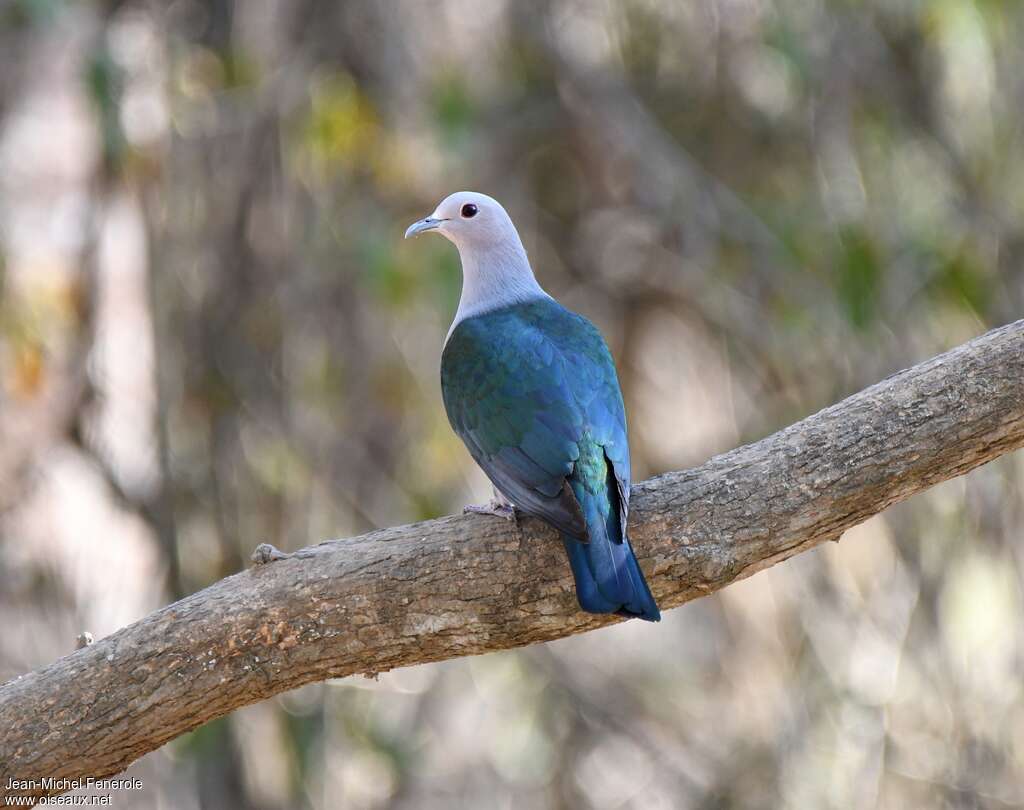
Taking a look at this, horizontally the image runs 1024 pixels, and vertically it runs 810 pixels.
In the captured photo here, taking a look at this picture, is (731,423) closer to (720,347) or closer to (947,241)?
(720,347)

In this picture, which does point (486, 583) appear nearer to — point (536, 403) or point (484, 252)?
point (536, 403)

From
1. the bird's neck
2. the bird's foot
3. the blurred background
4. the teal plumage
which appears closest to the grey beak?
the bird's neck

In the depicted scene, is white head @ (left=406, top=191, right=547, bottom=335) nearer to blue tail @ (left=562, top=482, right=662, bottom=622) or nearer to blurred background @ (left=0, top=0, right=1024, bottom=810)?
blue tail @ (left=562, top=482, right=662, bottom=622)

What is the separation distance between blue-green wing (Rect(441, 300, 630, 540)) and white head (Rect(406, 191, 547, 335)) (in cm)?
28

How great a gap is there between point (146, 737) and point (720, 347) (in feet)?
17.6

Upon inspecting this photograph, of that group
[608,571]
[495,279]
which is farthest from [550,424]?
[495,279]

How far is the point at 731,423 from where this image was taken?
7.87 m

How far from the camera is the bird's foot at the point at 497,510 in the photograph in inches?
137

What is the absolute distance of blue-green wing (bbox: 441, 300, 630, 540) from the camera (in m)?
3.39

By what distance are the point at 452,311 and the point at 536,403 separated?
2.86m

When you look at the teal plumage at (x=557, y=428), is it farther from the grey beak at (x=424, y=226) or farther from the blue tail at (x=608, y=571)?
the grey beak at (x=424, y=226)

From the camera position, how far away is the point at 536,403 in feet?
12.0

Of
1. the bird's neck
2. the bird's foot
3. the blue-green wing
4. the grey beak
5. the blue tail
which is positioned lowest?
the bird's neck

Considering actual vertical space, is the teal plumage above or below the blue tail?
below
